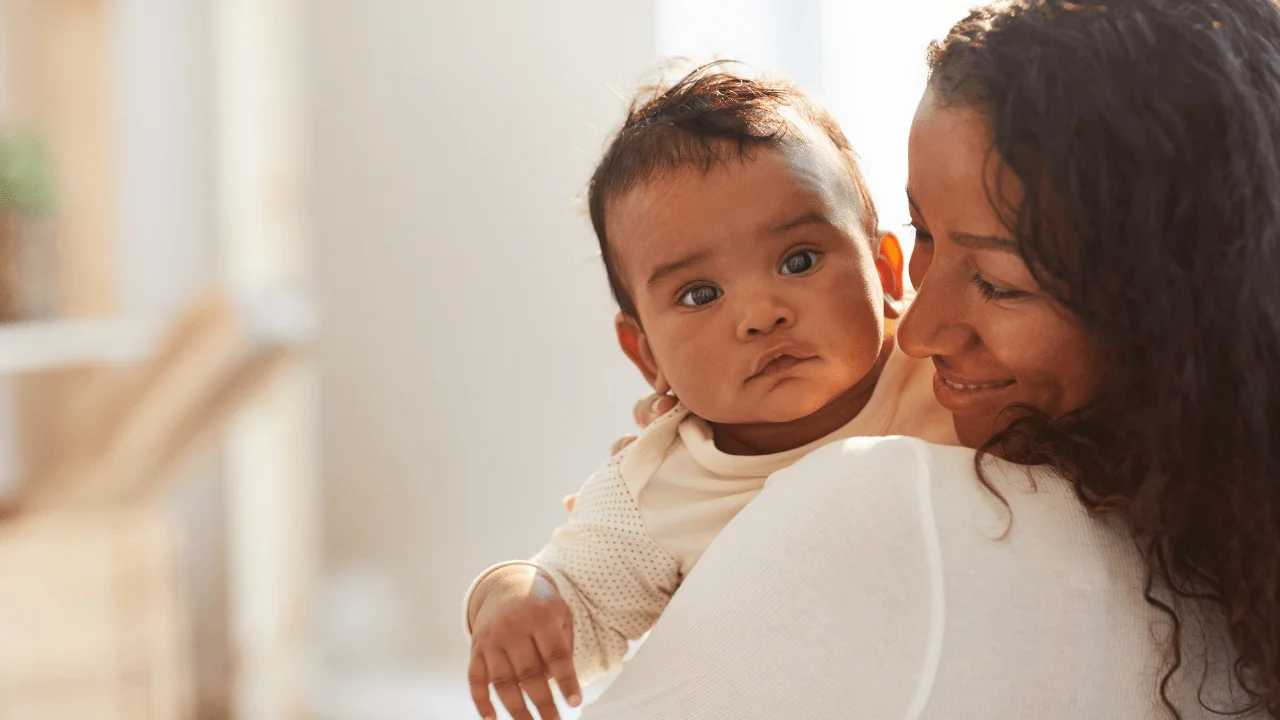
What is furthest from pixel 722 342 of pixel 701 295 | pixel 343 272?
pixel 343 272

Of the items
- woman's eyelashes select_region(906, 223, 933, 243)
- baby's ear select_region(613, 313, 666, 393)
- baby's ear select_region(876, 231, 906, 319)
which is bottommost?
baby's ear select_region(613, 313, 666, 393)

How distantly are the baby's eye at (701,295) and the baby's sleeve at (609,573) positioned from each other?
0.51ft

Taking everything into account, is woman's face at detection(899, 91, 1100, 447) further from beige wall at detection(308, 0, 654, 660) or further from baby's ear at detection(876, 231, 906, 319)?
beige wall at detection(308, 0, 654, 660)

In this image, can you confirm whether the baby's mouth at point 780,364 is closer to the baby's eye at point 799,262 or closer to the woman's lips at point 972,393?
the baby's eye at point 799,262

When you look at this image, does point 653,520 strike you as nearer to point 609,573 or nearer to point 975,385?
point 609,573

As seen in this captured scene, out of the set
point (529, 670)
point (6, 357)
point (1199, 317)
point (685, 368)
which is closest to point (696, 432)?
point (685, 368)

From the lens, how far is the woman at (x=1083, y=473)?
69 centimetres

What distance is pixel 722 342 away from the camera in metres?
1.05

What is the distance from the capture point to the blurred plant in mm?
2996

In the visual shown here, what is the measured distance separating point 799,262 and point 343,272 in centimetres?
306

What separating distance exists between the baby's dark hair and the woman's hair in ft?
1.11

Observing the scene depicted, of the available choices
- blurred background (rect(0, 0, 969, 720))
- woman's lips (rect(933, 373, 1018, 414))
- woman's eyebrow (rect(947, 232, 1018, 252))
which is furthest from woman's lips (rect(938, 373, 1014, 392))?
blurred background (rect(0, 0, 969, 720))

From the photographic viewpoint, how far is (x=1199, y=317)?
2.31 feet

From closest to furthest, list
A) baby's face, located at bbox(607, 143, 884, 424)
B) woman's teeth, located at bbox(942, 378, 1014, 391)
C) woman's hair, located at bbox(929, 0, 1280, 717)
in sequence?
1. woman's hair, located at bbox(929, 0, 1280, 717)
2. woman's teeth, located at bbox(942, 378, 1014, 391)
3. baby's face, located at bbox(607, 143, 884, 424)
